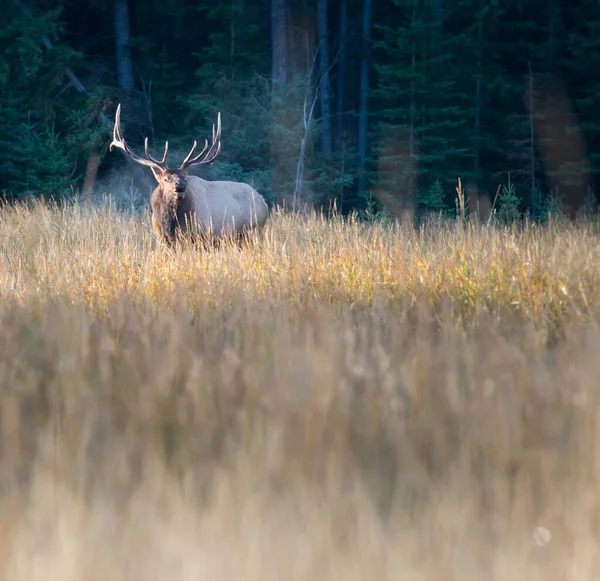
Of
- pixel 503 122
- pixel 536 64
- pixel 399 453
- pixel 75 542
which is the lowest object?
pixel 75 542

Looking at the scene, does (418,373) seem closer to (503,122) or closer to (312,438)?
(312,438)

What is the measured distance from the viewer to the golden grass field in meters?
2.46

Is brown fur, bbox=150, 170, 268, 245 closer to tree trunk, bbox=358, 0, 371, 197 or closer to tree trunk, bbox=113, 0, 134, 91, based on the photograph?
tree trunk, bbox=113, 0, 134, 91

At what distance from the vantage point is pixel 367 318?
515 cm

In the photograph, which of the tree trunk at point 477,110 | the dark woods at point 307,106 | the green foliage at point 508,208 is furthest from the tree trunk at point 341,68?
the green foliage at point 508,208

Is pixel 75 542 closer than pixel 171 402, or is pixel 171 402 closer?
pixel 75 542

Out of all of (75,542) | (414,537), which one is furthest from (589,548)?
(75,542)

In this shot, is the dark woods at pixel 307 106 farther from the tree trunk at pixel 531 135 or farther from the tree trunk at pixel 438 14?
the tree trunk at pixel 438 14

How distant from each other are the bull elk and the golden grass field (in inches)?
189

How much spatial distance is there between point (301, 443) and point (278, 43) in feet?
67.8

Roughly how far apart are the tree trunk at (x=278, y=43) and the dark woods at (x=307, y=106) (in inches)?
1.8

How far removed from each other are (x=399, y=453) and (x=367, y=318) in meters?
2.08

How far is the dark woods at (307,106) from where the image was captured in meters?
20.9

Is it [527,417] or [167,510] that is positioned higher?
[527,417]
